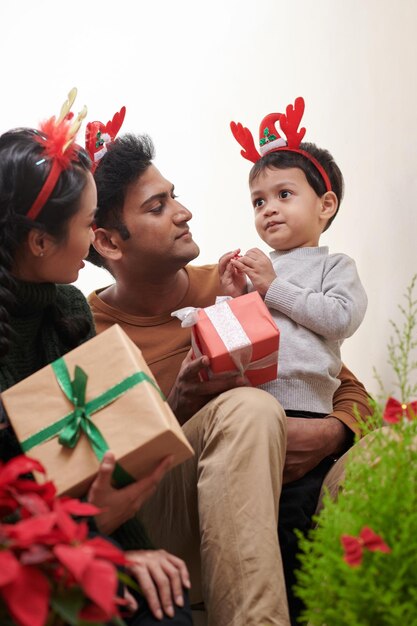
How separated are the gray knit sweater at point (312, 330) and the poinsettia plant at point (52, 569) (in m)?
0.93

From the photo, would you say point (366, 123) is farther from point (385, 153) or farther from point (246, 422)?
point (246, 422)

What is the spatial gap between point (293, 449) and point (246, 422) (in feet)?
0.93

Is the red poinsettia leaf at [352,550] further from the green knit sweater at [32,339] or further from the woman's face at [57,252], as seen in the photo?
the woman's face at [57,252]

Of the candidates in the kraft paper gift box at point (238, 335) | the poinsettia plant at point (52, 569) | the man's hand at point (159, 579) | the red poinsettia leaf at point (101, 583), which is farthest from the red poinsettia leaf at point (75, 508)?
the kraft paper gift box at point (238, 335)

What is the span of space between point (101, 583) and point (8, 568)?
103 mm

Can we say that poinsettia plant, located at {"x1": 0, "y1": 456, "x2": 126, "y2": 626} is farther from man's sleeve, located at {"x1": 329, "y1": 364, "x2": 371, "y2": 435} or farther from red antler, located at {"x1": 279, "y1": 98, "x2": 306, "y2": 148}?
red antler, located at {"x1": 279, "y1": 98, "x2": 306, "y2": 148}

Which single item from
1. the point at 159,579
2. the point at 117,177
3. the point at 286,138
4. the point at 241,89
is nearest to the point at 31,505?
the point at 159,579

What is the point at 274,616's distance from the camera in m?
1.44

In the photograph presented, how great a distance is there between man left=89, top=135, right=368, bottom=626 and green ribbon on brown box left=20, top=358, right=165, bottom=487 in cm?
27

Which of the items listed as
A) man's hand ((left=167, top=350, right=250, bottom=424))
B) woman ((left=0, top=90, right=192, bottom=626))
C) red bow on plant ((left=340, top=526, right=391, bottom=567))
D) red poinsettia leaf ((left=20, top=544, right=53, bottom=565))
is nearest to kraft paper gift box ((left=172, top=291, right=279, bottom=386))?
man's hand ((left=167, top=350, right=250, bottom=424))

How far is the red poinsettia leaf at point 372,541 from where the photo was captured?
1.12m

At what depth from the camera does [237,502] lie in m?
1.56

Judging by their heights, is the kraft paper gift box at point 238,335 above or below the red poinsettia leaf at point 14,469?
below

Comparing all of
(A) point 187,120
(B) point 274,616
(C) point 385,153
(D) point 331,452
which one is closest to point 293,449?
(D) point 331,452
